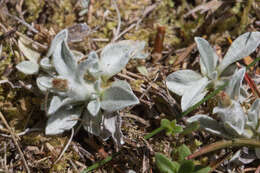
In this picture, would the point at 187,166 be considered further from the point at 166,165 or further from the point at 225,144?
the point at 225,144

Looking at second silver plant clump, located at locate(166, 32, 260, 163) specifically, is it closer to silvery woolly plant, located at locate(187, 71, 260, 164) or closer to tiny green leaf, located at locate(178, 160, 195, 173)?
silvery woolly plant, located at locate(187, 71, 260, 164)

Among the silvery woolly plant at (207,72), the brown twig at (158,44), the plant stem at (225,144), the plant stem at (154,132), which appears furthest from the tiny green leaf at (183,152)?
the brown twig at (158,44)

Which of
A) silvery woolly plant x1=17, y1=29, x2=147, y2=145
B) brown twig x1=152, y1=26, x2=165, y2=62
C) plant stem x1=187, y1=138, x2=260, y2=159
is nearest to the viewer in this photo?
plant stem x1=187, y1=138, x2=260, y2=159

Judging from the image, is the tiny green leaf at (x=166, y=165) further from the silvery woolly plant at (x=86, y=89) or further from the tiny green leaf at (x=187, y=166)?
the silvery woolly plant at (x=86, y=89)

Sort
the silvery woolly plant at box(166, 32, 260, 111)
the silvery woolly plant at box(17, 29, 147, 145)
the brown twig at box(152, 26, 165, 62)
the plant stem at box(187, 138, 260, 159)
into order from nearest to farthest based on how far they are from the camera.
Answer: the plant stem at box(187, 138, 260, 159) < the silvery woolly plant at box(17, 29, 147, 145) < the silvery woolly plant at box(166, 32, 260, 111) < the brown twig at box(152, 26, 165, 62)

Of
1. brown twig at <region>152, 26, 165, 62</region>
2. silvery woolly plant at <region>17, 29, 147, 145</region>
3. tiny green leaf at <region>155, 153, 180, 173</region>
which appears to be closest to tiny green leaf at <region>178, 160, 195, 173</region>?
tiny green leaf at <region>155, 153, 180, 173</region>

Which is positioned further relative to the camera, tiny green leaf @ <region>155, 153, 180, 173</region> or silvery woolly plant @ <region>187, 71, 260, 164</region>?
silvery woolly plant @ <region>187, 71, 260, 164</region>
